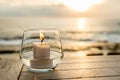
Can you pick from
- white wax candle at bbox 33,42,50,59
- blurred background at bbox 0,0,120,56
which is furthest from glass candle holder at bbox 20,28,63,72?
blurred background at bbox 0,0,120,56

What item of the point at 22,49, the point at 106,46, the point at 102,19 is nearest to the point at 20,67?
the point at 22,49

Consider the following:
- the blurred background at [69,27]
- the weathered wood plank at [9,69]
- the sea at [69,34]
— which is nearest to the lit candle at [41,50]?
the weathered wood plank at [9,69]

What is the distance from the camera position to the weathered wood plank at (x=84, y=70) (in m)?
0.98

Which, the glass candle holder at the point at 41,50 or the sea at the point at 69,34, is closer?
the glass candle holder at the point at 41,50

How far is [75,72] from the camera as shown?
1044 millimetres

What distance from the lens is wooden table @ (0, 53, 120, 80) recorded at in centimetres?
97

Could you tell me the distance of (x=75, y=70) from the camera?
42.4 inches

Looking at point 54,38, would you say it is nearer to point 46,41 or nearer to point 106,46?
point 46,41

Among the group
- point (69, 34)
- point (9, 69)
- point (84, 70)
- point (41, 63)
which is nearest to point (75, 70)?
point (84, 70)

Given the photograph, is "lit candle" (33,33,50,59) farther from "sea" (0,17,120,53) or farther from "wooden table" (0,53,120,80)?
"sea" (0,17,120,53)

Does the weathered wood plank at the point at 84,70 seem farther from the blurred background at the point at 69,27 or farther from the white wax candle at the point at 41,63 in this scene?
the blurred background at the point at 69,27

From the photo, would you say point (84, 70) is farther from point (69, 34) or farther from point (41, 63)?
point (69, 34)

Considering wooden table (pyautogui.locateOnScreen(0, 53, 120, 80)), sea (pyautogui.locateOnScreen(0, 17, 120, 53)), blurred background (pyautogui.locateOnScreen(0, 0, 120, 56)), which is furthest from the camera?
sea (pyautogui.locateOnScreen(0, 17, 120, 53))

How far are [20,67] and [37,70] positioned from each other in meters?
0.14
